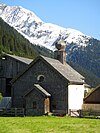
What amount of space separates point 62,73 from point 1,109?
1142 centimetres

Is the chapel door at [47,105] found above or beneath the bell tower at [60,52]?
beneath

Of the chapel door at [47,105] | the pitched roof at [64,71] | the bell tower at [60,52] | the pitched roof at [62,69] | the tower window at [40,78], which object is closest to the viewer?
the chapel door at [47,105]

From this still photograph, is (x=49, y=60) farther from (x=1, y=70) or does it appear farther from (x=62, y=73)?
(x=1, y=70)

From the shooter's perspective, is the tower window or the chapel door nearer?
the chapel door

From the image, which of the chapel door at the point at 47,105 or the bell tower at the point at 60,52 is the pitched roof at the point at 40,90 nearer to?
the chapel door at the point at 47,105

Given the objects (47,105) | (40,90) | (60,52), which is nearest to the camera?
(40,90)

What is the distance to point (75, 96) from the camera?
5259cm

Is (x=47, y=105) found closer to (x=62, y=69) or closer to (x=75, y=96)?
(x=75, y=96)

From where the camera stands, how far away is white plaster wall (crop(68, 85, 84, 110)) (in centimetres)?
5060

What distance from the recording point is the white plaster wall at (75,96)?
50.6 meters

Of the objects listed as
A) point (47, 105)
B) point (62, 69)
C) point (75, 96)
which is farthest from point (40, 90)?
point (75, 96)

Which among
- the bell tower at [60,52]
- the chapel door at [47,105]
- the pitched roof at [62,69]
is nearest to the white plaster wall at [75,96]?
the pitched roof at [62,69]

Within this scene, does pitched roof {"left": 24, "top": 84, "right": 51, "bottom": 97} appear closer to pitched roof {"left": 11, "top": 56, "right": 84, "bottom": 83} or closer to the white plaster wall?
the white plaster wall

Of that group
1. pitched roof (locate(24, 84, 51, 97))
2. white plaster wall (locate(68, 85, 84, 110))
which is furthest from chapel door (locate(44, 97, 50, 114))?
white plaster wall (locate(68, 85, 84, 110))
